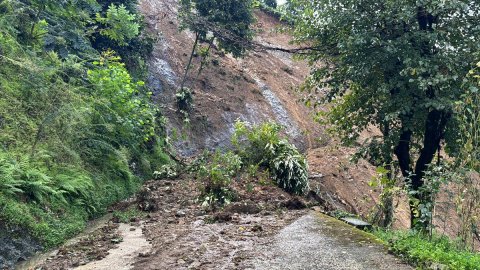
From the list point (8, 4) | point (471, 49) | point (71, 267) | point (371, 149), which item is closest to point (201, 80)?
point (8, 4)

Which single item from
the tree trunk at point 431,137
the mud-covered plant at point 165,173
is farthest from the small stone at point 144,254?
the mud-covered plant at point 165,173

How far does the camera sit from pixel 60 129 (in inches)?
318

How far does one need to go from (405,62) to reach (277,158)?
13.1 ft

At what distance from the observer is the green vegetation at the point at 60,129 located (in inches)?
247

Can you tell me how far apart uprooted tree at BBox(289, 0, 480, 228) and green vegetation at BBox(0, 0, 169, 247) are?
4.74 m

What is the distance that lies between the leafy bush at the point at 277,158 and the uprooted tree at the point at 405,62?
1.71m

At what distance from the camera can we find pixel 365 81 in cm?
854

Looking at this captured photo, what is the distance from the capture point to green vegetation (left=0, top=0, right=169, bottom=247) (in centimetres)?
627

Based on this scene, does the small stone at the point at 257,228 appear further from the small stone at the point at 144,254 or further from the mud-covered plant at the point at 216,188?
the mud-covered plant at the point at 216,188

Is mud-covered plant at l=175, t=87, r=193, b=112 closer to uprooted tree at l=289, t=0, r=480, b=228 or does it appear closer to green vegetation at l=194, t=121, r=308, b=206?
green vegetation at l=194, t=121, r=308, b=206

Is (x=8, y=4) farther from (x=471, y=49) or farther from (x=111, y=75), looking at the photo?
(x=471, y=49)

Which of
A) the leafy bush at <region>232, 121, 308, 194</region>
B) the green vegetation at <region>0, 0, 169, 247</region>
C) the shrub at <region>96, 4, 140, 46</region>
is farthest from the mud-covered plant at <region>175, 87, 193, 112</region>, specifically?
the leafy bush at <region>232, 121, 308, 194</region>

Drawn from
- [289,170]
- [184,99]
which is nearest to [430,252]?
[289,170]

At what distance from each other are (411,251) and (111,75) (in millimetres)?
8060
